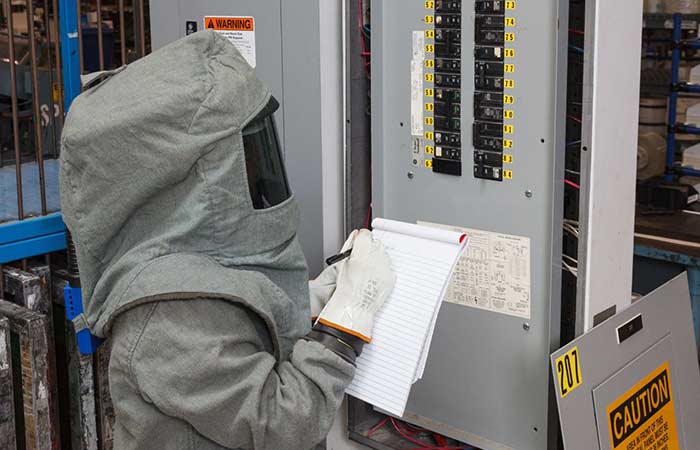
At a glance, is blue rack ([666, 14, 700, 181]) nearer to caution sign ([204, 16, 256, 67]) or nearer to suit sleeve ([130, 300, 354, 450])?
caution sign ([204, 16, 256, 67])

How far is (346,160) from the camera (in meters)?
2.17

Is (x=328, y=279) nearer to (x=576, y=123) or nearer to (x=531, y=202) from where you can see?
(x=531, y=202)

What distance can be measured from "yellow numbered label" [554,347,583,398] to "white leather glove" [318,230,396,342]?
407mm

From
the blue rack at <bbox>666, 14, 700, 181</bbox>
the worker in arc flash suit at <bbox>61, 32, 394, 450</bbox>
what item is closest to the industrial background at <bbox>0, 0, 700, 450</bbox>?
the worker in arc flash suit at <bbox>61, 32, 394, 450</bbox>

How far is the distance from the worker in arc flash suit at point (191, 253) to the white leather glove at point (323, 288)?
0.25m

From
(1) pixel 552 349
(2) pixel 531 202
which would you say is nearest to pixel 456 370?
(1) pixel 552 349

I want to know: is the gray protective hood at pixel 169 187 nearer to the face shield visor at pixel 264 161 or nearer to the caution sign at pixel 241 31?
the face shield visor at pixel 264 161

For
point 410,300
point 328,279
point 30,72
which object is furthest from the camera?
point 30,72

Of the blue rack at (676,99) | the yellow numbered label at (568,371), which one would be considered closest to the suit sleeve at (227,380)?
the yellow numbered label at (568,371)

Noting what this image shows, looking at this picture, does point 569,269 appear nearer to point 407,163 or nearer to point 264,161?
point 407,163

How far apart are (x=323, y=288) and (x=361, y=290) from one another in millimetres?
153

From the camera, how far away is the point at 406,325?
1.66 m

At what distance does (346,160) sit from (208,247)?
32.9 inches

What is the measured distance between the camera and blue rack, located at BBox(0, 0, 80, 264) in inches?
92.3
